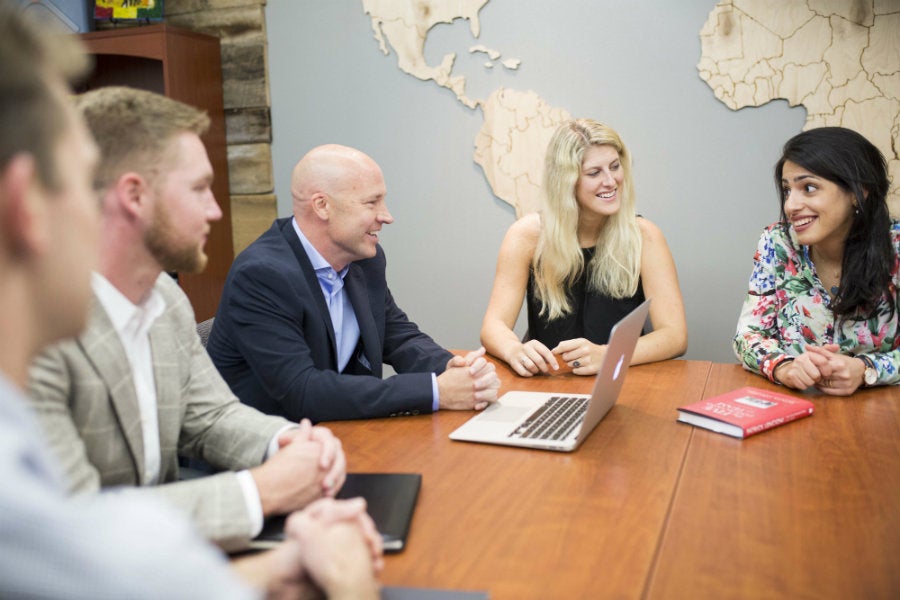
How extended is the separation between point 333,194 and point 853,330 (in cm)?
146

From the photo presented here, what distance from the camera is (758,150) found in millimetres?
3121

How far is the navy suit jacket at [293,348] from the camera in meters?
1.83

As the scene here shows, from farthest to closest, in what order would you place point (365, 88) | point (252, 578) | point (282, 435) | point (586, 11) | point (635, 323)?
point (365, 88) → point (586, 11) → point (635, 323) → point (282, 435) → point (252, 578)

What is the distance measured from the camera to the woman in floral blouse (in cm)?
220

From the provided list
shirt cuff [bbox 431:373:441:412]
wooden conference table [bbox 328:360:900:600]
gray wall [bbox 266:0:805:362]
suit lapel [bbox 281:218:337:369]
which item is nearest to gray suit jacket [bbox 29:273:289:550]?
wooden conference table [bbox 328:360:900:600]

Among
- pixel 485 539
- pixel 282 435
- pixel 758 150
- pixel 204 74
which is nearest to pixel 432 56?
pixel 204 74

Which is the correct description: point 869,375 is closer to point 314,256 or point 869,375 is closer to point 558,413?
point 558,413

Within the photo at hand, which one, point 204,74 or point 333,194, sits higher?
point 204,74

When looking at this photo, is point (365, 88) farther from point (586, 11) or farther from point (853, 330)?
point (853, 330)

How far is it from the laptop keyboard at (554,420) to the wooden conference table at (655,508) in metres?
0.05

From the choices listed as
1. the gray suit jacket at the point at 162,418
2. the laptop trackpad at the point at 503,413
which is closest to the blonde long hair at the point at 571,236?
the laptop trackpad at the point at 503,413

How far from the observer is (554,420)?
1.73 metres

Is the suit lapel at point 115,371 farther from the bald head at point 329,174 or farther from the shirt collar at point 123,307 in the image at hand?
the bald head at point 329,174

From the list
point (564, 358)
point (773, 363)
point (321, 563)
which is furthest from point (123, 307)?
point (773, 363)
